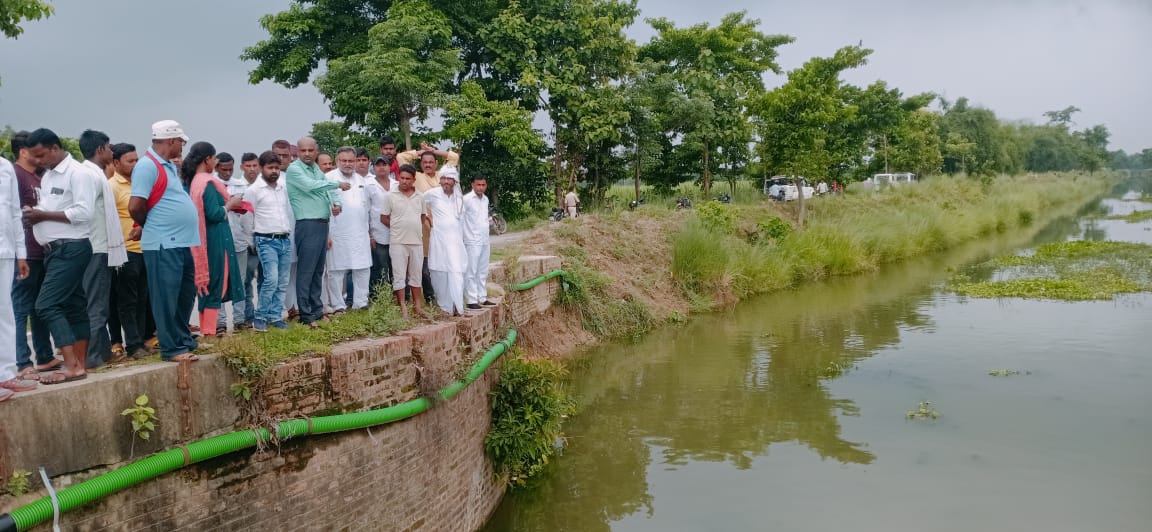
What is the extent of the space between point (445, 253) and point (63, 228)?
3.06m

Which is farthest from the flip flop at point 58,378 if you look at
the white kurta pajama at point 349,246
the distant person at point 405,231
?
the distant person at point 405,231

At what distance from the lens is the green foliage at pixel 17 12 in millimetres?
9258

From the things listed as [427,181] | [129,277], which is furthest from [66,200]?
[427,181]

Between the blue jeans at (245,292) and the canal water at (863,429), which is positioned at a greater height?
the blue jeans at (245,292)

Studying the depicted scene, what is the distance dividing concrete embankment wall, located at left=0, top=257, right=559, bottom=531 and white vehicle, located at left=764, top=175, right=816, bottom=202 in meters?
21.2

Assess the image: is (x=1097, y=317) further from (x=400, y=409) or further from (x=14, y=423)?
(x=14, y=423)

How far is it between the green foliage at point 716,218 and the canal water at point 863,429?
363 centimetres

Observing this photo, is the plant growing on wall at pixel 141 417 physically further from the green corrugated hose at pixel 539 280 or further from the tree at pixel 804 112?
the tree at pixel 804 112

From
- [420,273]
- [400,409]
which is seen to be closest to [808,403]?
[420,273]

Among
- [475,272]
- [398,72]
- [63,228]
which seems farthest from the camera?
[398,72]

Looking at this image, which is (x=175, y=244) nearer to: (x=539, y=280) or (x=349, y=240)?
(x=349, y=240)

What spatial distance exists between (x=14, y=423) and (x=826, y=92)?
907 inches

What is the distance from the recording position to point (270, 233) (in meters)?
5.64

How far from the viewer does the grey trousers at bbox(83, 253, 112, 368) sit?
14.5ft
